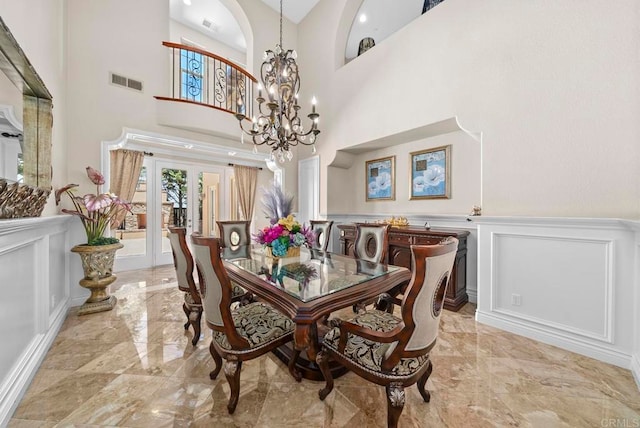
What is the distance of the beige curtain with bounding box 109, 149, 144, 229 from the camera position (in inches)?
166

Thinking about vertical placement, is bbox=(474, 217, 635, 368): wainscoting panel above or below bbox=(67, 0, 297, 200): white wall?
below

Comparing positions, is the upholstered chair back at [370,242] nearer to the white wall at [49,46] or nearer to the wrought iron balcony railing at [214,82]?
the white wall at [49,46]

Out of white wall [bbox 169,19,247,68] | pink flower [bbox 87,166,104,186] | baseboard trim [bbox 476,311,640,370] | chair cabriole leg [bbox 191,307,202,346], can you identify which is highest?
white wall [bbox 169,19,247,68]

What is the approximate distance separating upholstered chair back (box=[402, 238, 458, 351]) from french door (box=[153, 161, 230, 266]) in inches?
176

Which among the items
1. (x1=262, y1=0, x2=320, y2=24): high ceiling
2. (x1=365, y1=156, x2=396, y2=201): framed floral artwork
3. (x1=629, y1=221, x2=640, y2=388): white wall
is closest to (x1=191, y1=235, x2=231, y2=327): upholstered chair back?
(x1=629, y1=221, x2=640, y2=388): white wall

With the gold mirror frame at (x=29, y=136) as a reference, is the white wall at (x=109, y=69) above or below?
above

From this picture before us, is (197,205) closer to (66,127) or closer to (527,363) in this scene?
(66,127)

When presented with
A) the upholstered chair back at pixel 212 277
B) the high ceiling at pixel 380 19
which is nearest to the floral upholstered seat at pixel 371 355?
the upholstered chair back at pixel 212 277

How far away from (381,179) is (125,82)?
166 inches

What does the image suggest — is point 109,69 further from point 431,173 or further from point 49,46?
point 431,173

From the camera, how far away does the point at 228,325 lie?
1.40 m

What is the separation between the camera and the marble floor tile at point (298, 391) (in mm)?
1401

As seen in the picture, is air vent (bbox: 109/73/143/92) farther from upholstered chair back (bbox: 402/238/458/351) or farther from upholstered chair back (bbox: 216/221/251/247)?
upholstered chair back (bbox: 402/238/458/351)

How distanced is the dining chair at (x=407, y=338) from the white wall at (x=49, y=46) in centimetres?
293
